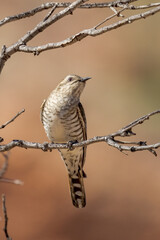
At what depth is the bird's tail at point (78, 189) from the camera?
6.71m

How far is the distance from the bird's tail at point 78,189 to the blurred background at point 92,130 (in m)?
4.62

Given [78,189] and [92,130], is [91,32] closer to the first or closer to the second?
[78,189]

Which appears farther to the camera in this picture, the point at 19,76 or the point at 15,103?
the point at 19,76

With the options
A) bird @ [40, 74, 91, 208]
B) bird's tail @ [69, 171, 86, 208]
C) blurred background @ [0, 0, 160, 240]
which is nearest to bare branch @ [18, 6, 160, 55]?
bird @ [40, 74, 91, 208]

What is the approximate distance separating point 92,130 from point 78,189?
7187 mm

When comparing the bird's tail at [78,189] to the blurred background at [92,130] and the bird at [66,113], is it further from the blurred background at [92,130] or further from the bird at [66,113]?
the blurred background at [92,130]

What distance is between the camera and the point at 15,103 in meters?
13.6

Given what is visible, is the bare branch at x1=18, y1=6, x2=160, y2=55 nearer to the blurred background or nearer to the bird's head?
the bird's head

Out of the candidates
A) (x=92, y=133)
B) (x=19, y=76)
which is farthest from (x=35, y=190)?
(x=19, y=76)

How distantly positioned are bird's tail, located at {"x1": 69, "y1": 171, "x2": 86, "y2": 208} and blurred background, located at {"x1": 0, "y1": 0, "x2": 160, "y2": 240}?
4.62 metres

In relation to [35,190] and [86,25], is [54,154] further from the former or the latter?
[86,25]

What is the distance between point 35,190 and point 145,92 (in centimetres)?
548

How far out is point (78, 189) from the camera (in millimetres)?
6719

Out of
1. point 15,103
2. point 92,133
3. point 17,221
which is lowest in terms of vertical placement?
point 17,221
